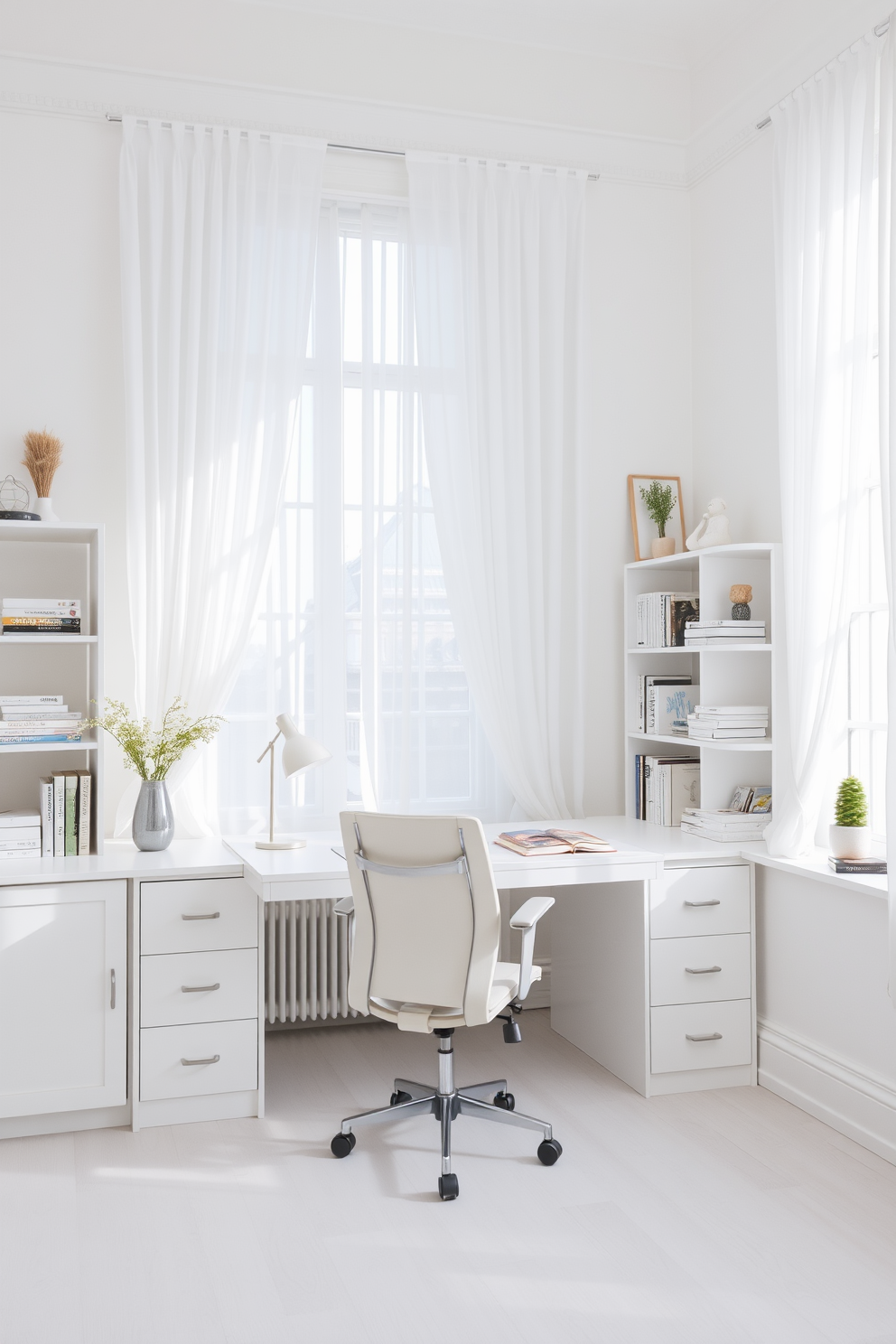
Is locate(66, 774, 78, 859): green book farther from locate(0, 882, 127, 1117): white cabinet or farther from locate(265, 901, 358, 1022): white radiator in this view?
A: locate(265, 901, 358, 1022): white radiator

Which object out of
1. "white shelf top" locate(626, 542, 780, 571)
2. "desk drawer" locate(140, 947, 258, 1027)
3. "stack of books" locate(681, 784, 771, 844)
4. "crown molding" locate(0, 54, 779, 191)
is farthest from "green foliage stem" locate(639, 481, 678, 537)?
"desk drawer" locate(140, 947, 258, 1027)

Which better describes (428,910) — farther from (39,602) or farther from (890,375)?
(890,375)

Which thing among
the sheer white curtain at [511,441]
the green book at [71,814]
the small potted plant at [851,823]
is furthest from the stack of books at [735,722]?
the green book at [71,814]

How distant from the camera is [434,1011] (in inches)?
102

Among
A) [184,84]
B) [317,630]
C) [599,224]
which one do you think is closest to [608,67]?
[599,224]

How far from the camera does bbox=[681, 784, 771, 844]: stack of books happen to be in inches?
133

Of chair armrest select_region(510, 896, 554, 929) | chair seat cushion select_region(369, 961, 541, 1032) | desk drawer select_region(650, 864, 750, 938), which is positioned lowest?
chair seat cushion select_region(369, 961, 541, 1032)

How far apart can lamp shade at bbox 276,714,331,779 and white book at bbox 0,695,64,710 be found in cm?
67

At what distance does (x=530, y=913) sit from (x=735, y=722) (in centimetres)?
110

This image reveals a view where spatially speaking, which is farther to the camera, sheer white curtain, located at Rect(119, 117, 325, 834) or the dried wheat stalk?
sheer white curtain, located at Rect(119, 117, 325, 834)

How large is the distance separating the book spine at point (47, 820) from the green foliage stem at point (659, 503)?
7.51 ft

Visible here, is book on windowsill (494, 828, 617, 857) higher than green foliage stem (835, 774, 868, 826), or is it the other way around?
green foliage stem (835, 774, 868, 826)

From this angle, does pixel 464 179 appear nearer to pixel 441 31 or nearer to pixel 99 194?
pixel 441 31

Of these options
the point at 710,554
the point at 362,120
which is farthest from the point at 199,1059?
the point at 362,120
